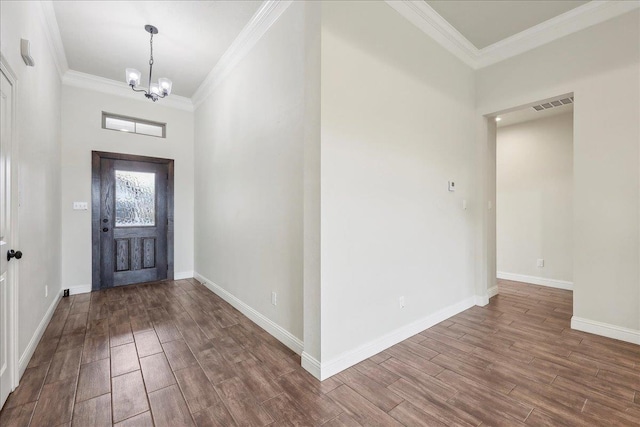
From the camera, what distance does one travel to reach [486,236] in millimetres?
3619

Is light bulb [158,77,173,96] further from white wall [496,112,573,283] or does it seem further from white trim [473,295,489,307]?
white wall [496,112,573,283]

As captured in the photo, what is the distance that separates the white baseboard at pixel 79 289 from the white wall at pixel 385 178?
4200 millimetres

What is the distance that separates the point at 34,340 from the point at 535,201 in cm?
681

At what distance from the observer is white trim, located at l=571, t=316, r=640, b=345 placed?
257 cm

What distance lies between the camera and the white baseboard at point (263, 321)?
2416 mm

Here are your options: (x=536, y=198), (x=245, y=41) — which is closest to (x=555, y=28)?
(x=536, y=198)

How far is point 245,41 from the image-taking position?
10.5 ft

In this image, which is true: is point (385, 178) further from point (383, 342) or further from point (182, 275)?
point (182, 275)

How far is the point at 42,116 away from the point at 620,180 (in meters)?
5.80

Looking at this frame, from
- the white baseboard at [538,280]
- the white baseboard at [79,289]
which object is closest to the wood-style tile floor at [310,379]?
the white baseboard at [79,289]

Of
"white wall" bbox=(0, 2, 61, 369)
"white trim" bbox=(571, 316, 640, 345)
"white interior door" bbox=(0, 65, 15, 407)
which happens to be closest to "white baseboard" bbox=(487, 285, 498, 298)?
"white trim" bbox=(571, 316, 640, 345)

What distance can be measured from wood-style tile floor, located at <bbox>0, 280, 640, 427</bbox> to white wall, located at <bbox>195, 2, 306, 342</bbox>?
19.3 inches

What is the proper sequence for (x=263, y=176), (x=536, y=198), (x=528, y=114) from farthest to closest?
1. (x=536, y=198)
2. (x=528, y=114)
3. (x=263, y=176)

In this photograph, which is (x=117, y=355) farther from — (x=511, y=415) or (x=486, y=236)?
(x=486, y=236)
